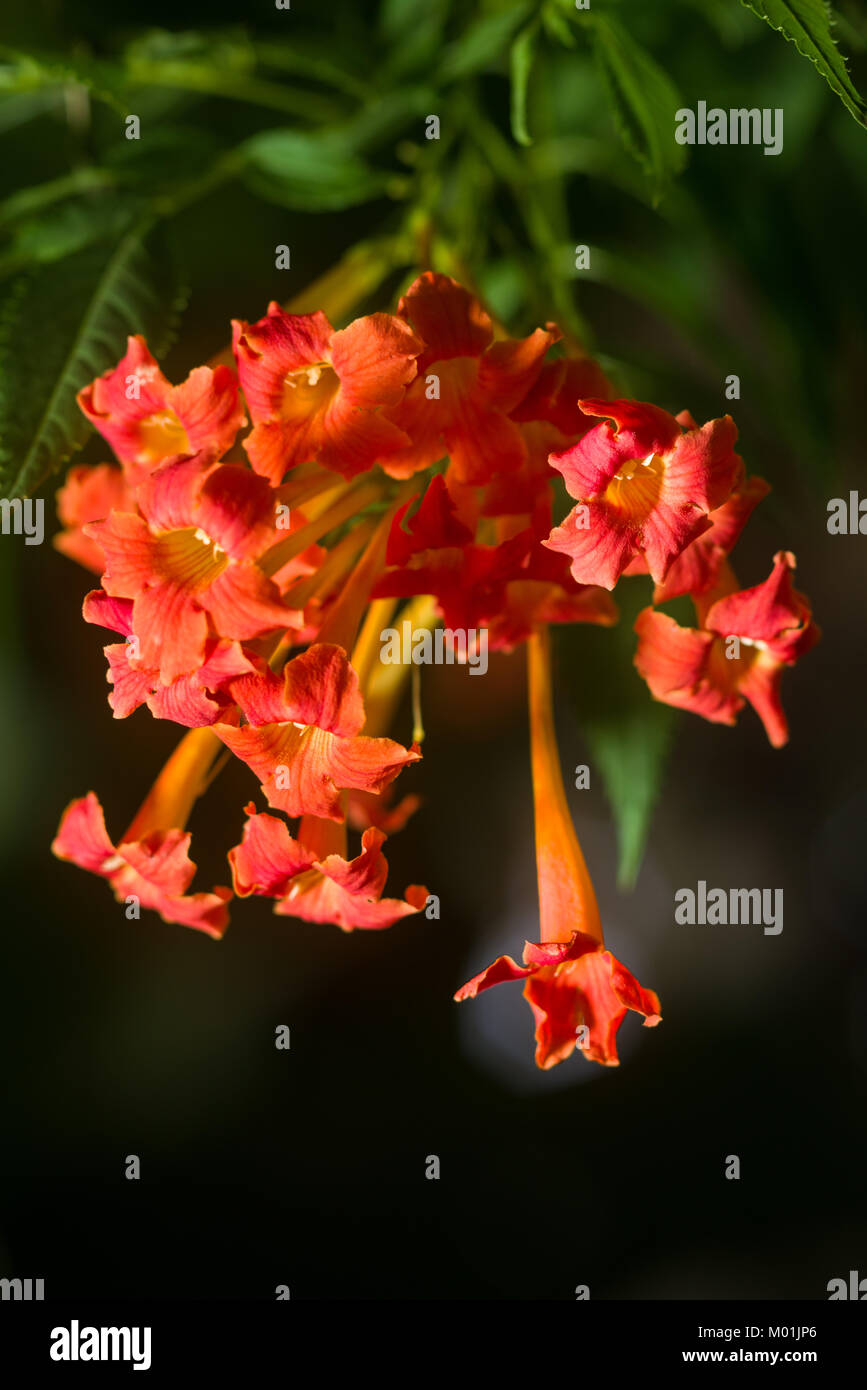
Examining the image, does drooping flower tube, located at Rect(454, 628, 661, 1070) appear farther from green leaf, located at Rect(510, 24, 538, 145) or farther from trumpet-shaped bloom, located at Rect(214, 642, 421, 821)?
green leaf, located at Rect(510, 24, 538, 145)

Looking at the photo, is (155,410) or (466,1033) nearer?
(155,410)

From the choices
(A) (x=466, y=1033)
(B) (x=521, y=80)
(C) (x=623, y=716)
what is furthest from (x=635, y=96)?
(A) (x=466, y=1033)

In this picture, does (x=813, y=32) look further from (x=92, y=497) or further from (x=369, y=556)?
(x=92, y=497)

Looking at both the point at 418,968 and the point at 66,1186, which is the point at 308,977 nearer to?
the point at 418,968

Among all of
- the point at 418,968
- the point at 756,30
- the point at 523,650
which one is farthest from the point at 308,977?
the point at 756,30

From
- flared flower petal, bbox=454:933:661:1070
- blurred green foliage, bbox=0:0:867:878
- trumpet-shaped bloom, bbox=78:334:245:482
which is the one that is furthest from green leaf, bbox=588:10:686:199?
flared flower petal, bbox=454:933:661:1070

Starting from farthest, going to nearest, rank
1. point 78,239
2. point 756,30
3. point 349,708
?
point 756,30 < point 78,239 < point 349,708

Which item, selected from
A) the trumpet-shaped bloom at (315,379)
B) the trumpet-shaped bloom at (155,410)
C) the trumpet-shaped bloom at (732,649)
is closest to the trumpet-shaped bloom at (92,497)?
the trumpet-shaped bloom at (155,410)
